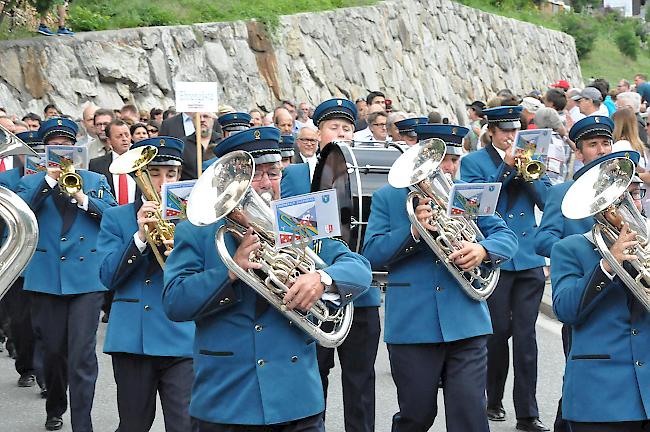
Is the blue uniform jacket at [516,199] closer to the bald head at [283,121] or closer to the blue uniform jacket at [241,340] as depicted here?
the blue uniform jacket at [241,340]

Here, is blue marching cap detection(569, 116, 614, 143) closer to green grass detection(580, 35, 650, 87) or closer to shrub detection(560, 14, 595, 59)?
green grass detection(580, 35, 650, 87)

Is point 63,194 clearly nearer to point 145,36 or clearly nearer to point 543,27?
point 145,36

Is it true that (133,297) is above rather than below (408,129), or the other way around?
above

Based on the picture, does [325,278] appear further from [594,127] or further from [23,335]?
[23,335]

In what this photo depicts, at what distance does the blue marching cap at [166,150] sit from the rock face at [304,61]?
1251 cm

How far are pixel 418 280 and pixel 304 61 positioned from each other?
19.3 m

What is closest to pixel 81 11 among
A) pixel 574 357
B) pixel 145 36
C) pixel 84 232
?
pixel 145 36

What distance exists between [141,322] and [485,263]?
182cm

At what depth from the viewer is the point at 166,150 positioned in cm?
632

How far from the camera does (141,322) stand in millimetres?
6453

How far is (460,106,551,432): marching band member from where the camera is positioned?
8.09 m

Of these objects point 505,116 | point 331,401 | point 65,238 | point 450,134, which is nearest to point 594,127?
point 450,134

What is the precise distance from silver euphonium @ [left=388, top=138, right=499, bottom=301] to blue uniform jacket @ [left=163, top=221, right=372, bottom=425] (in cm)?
120

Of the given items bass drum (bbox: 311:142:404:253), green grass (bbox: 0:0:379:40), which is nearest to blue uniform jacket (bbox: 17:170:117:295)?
bass drum (bbox: 311:142:404:253)
